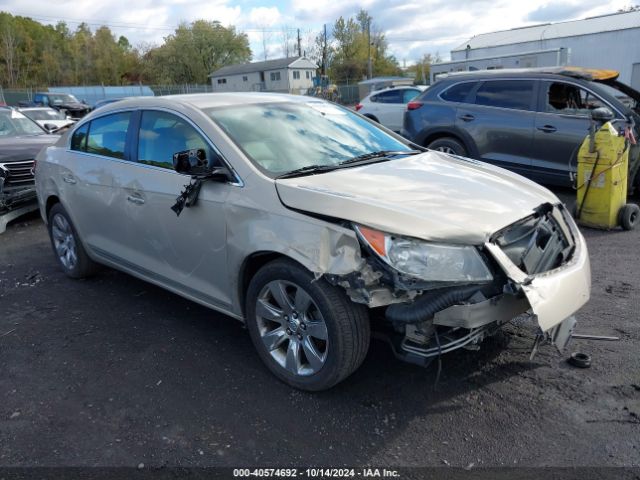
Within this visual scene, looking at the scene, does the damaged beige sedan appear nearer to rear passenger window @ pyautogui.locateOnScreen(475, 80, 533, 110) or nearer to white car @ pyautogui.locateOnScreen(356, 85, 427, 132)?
rear passenger window @ pyautogui.locateOnScreen(475, 80, 533, 110)

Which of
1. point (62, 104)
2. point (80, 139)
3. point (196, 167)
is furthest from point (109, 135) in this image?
point (62, 104)

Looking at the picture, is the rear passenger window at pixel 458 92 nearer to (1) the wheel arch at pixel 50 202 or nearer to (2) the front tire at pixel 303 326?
(1) the wheel arch at pixel 50 202

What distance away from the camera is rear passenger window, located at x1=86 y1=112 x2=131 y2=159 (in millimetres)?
4379

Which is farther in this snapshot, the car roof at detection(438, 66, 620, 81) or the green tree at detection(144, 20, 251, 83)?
the green tree at detection(144, 20, 251, 83)

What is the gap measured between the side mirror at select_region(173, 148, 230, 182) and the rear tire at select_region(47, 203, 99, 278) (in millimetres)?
2187

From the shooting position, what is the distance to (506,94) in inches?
314

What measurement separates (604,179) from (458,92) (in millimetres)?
3029

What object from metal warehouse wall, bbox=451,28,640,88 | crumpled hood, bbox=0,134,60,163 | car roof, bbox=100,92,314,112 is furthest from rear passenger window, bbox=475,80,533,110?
metal warehouse wall, bbox=451,28,640,88

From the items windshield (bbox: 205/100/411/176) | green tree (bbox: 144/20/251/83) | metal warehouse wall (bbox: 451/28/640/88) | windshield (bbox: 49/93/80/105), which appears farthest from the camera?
green tree (bbox: 144/20/251/83)

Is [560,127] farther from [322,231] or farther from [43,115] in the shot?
[43,115]

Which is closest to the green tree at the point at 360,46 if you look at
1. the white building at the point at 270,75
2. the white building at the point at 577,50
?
the white building at the point at 270,75

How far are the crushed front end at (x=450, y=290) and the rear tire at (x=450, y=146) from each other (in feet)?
18.6

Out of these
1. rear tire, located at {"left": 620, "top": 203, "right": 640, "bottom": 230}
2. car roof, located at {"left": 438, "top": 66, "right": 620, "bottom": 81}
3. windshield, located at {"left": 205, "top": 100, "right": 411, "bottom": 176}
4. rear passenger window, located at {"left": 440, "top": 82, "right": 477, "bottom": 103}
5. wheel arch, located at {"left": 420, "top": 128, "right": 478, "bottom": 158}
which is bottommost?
rear tire, located at {"left": 620, "top": 203, "right": 640, "bottom": 230}

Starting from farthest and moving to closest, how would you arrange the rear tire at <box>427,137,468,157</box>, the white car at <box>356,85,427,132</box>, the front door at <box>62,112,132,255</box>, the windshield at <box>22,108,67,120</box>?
the windshield at <box>22,108,67,120</box> < the white car at <box>356,85,427,132</box> < the rear tire at <box>427,137,468,157</box> < the front door at <box>62,112,132,255</box>
